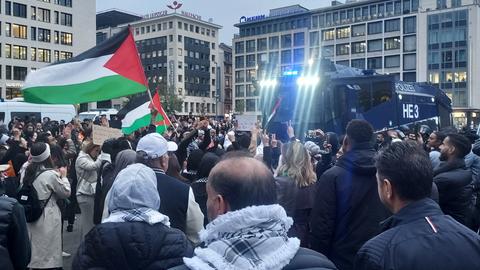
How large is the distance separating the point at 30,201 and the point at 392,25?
8775cm

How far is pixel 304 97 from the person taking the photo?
14.7 metres

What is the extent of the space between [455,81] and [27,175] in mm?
78217

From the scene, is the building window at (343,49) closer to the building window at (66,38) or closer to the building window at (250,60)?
the building window at (250,60)

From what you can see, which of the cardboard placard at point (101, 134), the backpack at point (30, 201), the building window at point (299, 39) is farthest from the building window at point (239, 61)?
the backpack at point (30, 201)

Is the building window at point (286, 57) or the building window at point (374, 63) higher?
the building window at point (286, 57)

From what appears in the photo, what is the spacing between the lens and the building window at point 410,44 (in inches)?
3226

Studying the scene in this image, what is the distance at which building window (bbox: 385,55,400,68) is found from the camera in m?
84.2

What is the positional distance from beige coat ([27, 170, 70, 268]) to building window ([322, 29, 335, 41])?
3595 inches

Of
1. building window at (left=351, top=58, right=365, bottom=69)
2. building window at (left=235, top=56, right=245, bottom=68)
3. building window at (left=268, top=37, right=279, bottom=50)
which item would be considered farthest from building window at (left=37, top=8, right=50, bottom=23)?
building window at (left=351, top=58, right=365, bottom=69)

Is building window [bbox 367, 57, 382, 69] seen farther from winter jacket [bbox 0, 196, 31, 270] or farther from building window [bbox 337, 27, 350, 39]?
winter jacket [bbox 0, 196, 31, 270]

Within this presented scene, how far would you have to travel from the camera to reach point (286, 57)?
100562 millimetres

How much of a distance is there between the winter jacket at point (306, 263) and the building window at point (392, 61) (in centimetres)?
8659

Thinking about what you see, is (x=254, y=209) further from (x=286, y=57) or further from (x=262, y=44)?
(x=262, y=44)

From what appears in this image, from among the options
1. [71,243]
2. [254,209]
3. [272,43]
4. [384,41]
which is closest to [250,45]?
[272,43]
